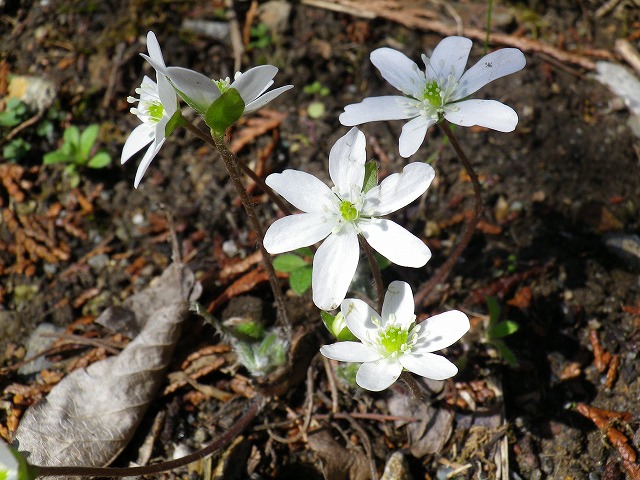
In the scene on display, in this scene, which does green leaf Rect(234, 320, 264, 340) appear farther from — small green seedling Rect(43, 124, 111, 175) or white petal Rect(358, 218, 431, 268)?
small green seedling Rect(43, 124, 111, 175)

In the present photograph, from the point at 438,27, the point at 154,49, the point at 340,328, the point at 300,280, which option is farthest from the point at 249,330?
the point at 438,27

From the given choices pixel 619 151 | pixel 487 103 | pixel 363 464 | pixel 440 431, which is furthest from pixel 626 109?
pixel 363 464

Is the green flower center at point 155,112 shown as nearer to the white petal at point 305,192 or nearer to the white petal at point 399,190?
the white petal at point 305,192

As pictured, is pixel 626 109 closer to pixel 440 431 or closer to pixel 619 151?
pixel 619 151

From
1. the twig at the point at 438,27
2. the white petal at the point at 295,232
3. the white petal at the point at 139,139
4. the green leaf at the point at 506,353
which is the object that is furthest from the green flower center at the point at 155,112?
the twig at the point at 438,27

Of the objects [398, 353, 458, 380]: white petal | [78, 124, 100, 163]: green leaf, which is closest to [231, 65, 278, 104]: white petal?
[398, 353, 458, 380]: white petal

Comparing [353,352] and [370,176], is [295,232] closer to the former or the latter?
[370,176]

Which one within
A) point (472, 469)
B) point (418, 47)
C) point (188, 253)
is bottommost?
point (472, 469)
